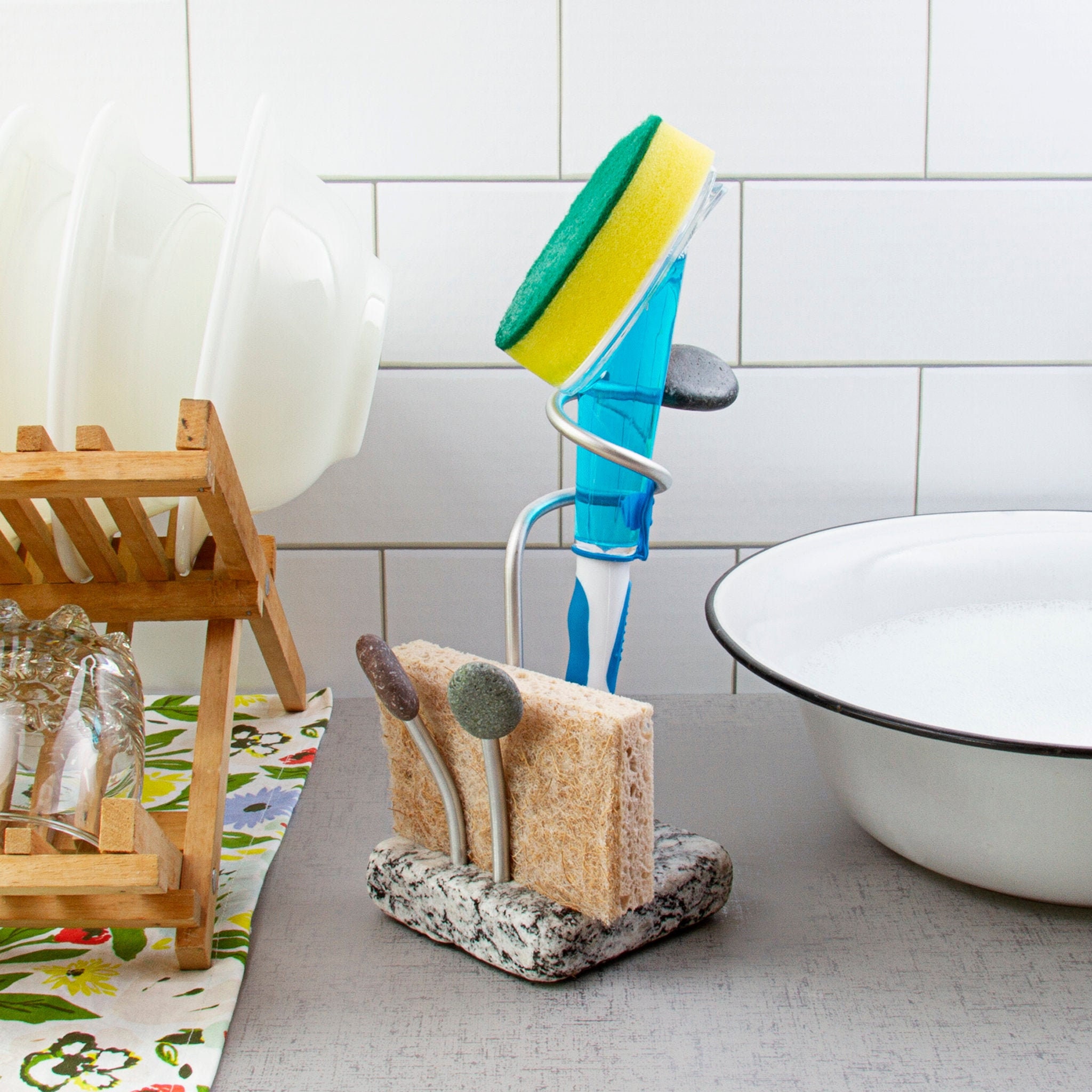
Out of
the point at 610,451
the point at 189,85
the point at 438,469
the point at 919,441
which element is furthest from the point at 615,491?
the point at 189,85

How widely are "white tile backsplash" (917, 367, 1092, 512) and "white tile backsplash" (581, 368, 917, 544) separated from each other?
0.02 meters

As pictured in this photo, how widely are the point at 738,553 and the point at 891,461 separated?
176 millimetres

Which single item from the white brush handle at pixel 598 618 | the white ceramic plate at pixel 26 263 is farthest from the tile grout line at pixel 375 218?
the white brush handle at pixel 598 618

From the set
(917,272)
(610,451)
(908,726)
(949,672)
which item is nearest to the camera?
(908,726)

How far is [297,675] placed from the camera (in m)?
0.96

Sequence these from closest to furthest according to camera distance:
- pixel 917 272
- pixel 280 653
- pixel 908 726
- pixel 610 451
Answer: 1. pixel 908 726
2. pixel 610 451
3. pixel 280 653
4. pixel 917 272

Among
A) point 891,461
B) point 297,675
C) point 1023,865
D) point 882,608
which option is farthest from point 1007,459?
point 297,675

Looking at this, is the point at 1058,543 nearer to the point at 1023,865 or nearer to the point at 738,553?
the point at 738,553

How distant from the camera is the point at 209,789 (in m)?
0.62

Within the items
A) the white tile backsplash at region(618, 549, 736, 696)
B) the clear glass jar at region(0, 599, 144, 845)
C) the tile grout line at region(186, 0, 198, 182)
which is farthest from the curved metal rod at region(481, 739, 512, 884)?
the tile grout line at region(186, 0, 198, 182)

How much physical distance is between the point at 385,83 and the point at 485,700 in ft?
2.18

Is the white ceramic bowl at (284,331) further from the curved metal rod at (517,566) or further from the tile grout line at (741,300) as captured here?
the tile grout line at (741,300)

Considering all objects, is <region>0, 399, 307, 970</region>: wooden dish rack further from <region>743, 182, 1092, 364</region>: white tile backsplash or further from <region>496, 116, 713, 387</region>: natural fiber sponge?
<region>743, 182, 1092, 364</region>: white tile backsplash

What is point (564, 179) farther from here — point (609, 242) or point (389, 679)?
point (389, 679)
